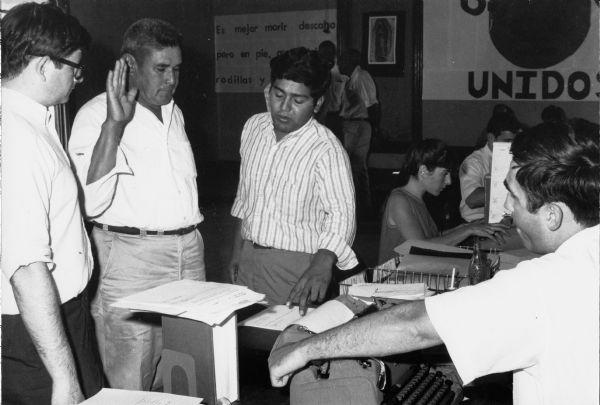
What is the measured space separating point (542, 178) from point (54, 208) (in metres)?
1.10

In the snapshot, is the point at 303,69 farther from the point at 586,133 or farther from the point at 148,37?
the point at 586,133

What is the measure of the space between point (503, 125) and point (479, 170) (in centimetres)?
37

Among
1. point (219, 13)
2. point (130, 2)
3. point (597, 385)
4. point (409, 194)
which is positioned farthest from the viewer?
point (219, 13)

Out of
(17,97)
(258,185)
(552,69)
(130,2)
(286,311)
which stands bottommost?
(286,311)

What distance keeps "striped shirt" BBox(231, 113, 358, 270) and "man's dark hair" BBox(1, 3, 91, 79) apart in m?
1.06

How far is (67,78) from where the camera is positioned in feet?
5.28

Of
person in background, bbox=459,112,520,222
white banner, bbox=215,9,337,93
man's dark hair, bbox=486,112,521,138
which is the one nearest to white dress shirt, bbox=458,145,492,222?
person in background, bbox=459,112,520,222

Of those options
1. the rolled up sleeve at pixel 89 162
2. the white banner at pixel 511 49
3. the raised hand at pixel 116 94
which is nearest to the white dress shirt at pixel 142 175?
the rolled up sleeve at pixel 89 162

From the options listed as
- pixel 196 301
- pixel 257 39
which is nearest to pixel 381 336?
pixel 196 301

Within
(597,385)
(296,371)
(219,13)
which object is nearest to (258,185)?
(296,371)

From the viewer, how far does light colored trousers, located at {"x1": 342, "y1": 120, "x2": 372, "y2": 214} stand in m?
6.95

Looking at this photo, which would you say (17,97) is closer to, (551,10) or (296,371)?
(296,371)

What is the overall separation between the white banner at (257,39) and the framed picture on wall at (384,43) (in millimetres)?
462

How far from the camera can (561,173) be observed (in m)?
1.23
